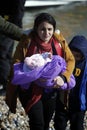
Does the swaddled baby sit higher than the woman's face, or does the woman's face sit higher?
the woman's face

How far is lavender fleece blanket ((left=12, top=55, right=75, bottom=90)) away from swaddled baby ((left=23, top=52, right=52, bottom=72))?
33mm

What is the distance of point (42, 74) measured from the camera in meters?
3.81

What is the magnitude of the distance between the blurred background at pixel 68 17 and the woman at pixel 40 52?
5.29 meters

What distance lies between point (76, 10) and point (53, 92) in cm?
803

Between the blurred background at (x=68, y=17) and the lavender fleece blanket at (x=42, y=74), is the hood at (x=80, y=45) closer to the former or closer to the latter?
Result: the lavender fleece blanket at (x=42, y=74)

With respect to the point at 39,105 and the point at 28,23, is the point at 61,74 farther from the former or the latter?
the point at 28,23

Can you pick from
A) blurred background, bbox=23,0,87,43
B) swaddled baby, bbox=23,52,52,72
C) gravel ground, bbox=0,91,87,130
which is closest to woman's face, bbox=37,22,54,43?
swaddled baby, bbox=23,52,52,72

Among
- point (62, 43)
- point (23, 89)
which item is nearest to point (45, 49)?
point (62, 43)

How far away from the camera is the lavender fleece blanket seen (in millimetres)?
3756

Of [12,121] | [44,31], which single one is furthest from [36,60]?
[12,121]

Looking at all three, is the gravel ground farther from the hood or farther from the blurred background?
the blurred background

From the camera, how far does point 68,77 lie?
12.9ft

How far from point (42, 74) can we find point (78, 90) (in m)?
0.49

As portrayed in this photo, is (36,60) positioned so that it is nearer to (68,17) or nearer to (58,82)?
(58,82)
